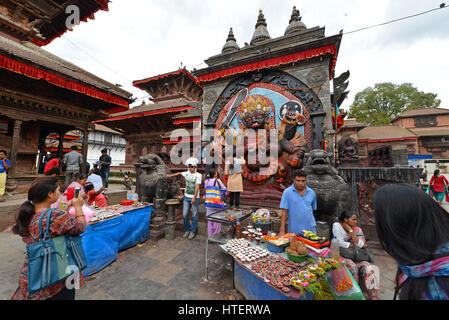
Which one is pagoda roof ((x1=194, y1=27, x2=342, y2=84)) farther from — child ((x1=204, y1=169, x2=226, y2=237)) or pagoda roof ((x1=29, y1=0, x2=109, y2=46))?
pagoda roof ((x1=29, y1=0, x2=109, y2=46))

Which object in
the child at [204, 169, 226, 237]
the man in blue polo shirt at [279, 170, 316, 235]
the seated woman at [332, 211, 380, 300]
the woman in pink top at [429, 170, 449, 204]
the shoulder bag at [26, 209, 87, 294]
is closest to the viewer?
the shoulder bag at [26, 209, 87, 294]

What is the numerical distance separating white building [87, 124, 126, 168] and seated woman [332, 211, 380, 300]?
3089 cm

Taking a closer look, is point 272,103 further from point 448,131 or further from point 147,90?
point 448,131

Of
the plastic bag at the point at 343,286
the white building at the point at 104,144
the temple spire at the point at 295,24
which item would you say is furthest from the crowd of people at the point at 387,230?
the white building at the point at 104,144

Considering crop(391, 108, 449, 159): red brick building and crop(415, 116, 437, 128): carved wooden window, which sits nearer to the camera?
crop(391, 108, 449, 159): red brick building

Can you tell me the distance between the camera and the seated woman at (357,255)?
2.27 metres

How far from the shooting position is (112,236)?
11.9 ft

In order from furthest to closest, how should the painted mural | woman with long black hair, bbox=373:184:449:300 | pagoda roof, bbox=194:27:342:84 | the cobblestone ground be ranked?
the painted mural
pagoda roof, bbox=194:27:342:84
the cobblestone ground
woman with long black hair, bbox=373:184:449:300

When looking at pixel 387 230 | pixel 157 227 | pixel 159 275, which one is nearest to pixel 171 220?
pixel 157 227

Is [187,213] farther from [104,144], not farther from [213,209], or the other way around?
[104,144]

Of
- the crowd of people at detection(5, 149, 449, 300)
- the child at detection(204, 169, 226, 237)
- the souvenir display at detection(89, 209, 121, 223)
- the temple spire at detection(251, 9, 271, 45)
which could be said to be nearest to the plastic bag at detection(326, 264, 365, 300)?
the crowd of people at detection(5, 149, 449, 300)

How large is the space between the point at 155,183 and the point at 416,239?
5.27m

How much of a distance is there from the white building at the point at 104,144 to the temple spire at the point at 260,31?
26934 mm

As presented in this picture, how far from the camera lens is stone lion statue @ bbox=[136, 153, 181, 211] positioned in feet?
16.9
